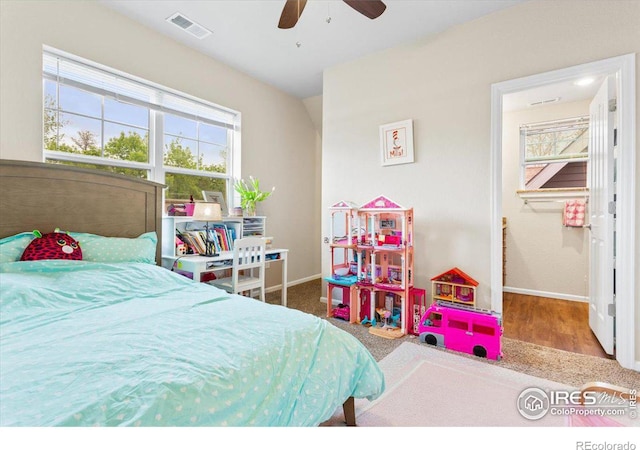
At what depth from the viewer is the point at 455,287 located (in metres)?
2.84

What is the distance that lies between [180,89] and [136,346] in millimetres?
2832

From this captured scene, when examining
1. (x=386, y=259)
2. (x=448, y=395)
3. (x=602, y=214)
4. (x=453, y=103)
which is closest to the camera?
(x=448, y=395)

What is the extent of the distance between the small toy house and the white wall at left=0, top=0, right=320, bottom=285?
2231mm

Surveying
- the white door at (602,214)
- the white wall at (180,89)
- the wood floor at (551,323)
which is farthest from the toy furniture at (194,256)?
the white door at (602,214)

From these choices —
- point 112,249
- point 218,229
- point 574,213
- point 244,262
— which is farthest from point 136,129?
point 574,213

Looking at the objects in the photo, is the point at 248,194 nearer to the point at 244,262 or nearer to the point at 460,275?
the point at 244,262

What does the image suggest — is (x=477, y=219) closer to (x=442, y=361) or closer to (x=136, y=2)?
(x=442, y=361)

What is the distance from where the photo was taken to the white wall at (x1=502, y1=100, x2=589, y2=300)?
3.74 metres

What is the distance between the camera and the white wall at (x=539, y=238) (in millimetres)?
3740

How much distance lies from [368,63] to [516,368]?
313 cm

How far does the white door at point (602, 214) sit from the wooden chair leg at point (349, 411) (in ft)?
6.97

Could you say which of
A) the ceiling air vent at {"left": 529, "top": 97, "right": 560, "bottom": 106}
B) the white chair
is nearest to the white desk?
the white chair

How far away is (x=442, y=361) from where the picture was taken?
2191mm

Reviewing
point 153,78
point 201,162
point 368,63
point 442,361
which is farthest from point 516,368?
point 153,78
